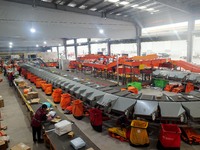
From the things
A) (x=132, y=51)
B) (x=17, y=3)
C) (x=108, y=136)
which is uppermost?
(x=17, y=3)

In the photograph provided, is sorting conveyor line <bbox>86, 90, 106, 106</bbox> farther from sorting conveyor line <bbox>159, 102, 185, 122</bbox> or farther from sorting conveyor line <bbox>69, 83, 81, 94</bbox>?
sorting conveyor line <bbox>159, 102, 185, 122</bbox>

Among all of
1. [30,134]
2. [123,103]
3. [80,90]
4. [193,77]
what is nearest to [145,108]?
[123,103]

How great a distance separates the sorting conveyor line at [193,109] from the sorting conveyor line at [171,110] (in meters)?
0.14

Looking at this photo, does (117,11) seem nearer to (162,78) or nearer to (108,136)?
(162,78)

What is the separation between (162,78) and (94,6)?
7.18 m

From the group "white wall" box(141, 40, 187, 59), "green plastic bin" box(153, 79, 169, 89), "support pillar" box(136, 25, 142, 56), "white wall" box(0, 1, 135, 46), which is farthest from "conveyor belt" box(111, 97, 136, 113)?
"white wall" box(141, 40, 187, 59)

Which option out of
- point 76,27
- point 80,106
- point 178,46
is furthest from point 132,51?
point 80,106

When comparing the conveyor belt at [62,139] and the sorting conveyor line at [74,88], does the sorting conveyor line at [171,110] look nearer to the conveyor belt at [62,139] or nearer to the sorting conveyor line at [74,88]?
the conveyor belt at [62,139]

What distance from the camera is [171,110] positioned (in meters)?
4.25

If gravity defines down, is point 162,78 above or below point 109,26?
below

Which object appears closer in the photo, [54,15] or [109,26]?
[54,15]

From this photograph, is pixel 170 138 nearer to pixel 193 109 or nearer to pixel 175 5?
pixel 193 109

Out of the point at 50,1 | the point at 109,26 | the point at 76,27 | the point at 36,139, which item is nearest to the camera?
the point at 36,139

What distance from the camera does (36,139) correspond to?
4.79 meters
